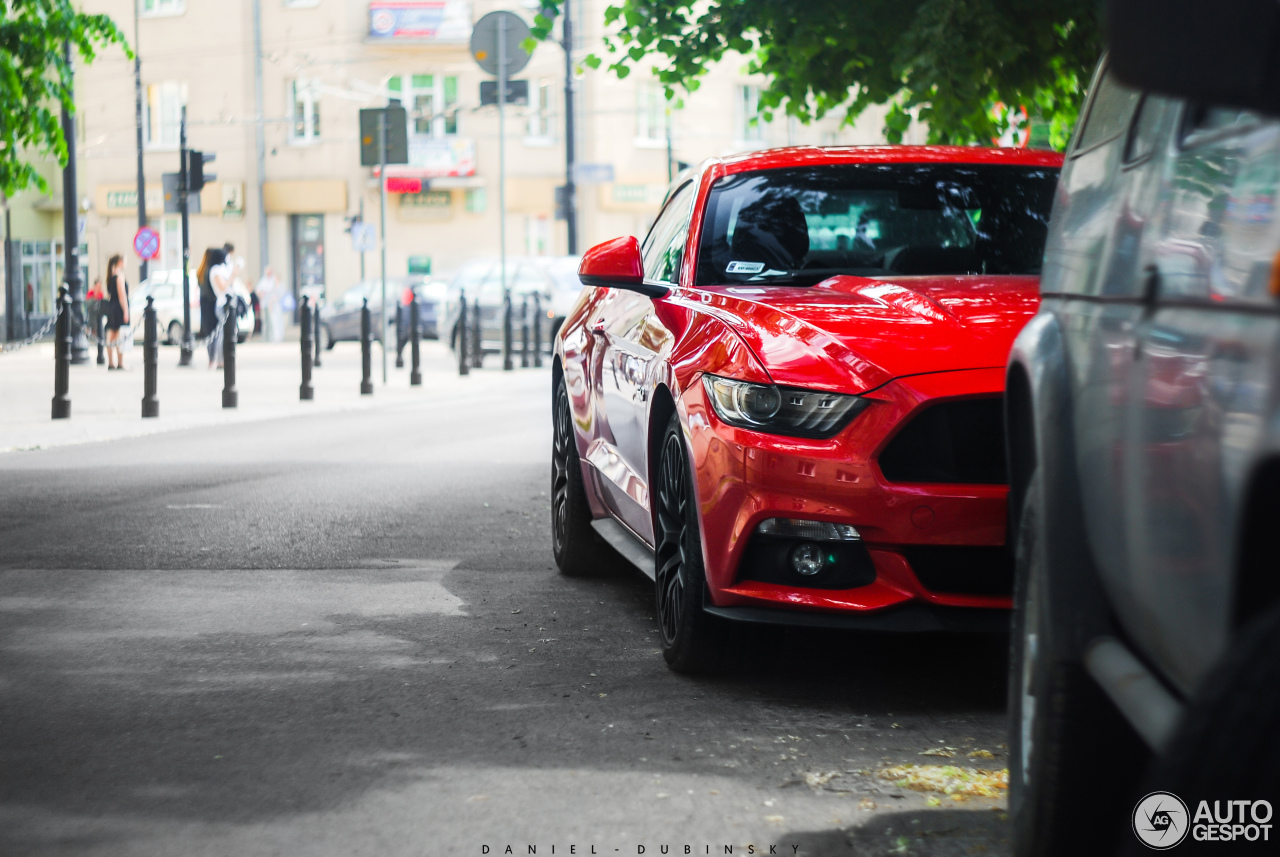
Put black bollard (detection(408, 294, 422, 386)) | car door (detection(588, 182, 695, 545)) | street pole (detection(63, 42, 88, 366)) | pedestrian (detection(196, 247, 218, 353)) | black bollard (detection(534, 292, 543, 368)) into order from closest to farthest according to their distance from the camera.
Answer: car door (detection(588, 182, 695, 545)) < black bollard (detection(408, 294, 422, 386)) < street pole (detection(63, 42, 88, 366)) < pedestrian (detection(196, 247, 218, 353)) < black bollard (detection(534, 292, 543, 368))

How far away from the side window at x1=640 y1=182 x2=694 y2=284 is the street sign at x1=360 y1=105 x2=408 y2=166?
583 inches

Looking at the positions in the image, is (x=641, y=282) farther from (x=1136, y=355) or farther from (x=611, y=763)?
(x=1136, y=355)

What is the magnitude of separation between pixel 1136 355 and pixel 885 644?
10.7 ft

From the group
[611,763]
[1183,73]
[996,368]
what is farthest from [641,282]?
[1183,73]

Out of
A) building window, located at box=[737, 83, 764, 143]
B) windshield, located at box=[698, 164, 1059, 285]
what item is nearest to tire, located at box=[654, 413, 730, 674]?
windshield, located at box=[698, 164, 1059, 285]

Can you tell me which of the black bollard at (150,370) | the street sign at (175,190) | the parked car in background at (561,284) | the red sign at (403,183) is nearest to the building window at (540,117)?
the red sign at (403,183)

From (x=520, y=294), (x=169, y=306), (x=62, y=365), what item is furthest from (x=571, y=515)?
(x=169, y=306)

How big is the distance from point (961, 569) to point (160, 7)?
46.7m

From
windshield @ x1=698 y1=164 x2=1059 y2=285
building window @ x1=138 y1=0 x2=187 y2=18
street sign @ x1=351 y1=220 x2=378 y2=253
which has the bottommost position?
windshield @ x1=698 y1=164 x2=1059 y2=285

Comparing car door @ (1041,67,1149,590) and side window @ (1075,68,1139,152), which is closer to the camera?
car door @ (1041,67,1149,590)

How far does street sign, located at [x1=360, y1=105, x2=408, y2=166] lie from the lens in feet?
69.5

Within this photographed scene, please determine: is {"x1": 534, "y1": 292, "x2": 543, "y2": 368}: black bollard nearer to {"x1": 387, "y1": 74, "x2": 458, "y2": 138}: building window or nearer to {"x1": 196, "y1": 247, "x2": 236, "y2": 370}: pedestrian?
{"x1": 196, "y1": 247, "x2": 236, "y2": 370}: pedestrian

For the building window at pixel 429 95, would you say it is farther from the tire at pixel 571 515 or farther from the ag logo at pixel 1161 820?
the ag logo at pixel 1161 820

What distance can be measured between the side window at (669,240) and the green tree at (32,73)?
924 centimetres
